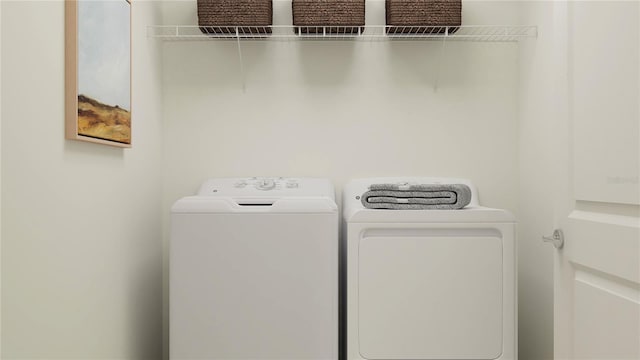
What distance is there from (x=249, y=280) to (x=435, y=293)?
0.64 metres

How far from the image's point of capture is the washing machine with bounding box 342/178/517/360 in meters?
1.88

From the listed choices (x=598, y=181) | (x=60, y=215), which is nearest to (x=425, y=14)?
(x=598, y=181)

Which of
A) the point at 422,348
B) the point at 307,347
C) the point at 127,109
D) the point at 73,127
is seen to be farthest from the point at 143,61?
the point at 422,348

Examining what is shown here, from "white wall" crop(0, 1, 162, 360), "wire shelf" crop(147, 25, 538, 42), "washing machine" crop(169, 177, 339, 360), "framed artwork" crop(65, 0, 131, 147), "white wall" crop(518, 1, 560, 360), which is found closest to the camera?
"white wall" crop(0, 1, 162, 360)

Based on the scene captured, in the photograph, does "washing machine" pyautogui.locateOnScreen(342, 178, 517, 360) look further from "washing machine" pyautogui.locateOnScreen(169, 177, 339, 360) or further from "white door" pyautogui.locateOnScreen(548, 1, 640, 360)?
"white door" pyautogui.locateOnScreen(548, 1, 640, 360)

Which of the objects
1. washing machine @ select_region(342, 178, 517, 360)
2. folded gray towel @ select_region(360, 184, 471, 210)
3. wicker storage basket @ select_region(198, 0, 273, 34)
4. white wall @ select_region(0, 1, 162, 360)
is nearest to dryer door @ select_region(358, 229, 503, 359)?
washing machine @ select_region(342, 178, 517, 360)

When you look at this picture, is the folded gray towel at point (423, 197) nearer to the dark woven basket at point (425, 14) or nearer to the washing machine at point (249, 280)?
the washing machine at point (249, 280)

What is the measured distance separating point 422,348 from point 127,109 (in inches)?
51.8

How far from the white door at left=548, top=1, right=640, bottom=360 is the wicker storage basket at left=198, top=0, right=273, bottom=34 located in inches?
43.1

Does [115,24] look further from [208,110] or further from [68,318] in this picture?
[68,318]

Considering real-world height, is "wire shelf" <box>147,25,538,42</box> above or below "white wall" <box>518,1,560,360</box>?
above

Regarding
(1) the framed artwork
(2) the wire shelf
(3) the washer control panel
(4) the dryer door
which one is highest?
(2) the wire shelf

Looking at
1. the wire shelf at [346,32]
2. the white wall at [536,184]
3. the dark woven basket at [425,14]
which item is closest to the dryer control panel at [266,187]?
the wire shelf at [346,32]

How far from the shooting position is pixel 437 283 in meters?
1.88
